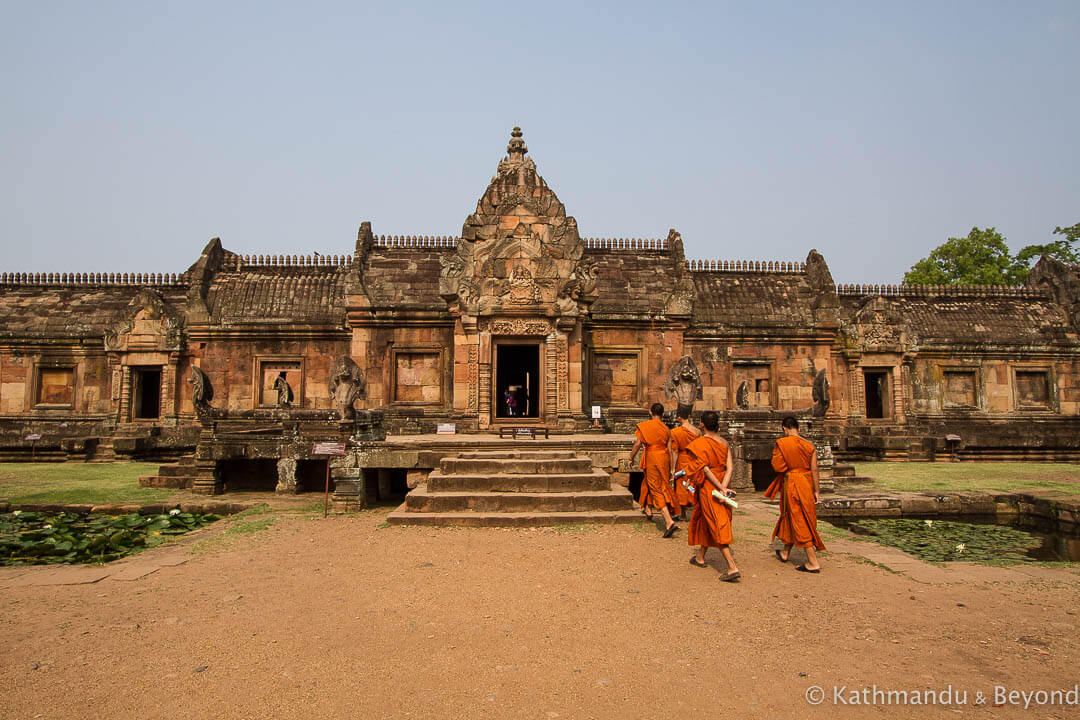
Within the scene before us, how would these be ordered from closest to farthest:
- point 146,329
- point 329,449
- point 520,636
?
point 520,636 → point 329,449 → point 146,329

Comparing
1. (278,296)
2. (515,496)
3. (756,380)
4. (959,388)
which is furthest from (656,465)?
(959,388)

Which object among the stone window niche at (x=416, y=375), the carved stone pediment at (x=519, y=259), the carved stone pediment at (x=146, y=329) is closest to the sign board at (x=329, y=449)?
the carved stone pediment at (x=519, y=259)

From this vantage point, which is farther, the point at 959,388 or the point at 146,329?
the point at 959,388

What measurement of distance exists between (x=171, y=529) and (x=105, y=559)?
1782 mm

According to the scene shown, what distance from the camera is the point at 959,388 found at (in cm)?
2098

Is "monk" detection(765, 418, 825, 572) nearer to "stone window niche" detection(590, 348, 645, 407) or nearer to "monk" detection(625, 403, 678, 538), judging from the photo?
"monk" detection(625, 403, 678, 538)

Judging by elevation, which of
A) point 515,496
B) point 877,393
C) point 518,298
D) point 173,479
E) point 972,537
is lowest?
point 972,537

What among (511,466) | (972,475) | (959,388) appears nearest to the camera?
(511,466)

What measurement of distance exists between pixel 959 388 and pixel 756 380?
7.62 m

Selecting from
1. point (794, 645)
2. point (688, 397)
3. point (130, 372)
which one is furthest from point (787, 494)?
point (130, 372)

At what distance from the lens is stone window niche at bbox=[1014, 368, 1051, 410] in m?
21.1

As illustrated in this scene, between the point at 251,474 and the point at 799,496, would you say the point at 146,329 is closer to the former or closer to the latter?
the point at 251,474

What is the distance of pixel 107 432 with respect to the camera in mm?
18812

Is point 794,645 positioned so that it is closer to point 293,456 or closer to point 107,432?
point 293,456
